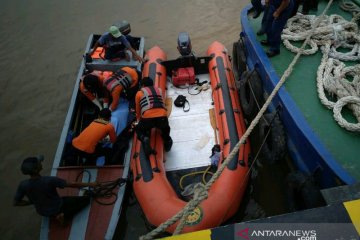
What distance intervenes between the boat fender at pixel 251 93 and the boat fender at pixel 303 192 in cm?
133

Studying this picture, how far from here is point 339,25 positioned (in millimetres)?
4418

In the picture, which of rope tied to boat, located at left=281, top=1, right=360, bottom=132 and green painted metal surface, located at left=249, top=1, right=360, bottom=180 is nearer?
green painted metal surface, located at left=249, top=1, right=360, bottom=180

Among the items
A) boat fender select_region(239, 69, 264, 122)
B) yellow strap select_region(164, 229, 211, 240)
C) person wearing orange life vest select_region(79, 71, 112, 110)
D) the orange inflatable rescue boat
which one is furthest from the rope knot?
person wearing orange life vest select_region(79, 71, 112, 110)

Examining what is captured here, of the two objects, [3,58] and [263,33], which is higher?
[263,33]

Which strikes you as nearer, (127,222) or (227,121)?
(127,222)

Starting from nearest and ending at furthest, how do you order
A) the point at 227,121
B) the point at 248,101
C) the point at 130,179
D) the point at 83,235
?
the point at 83,235, the point at 130,179, the point at 227,121, the point at 248,101

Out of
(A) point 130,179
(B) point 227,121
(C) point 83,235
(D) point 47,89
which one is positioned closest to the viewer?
(C) point 83,235

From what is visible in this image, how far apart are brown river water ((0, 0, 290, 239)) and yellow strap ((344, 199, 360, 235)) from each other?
383cm

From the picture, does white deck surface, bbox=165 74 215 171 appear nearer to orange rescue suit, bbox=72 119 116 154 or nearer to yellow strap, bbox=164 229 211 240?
orange rescue suit, bbox=72 119 116 154

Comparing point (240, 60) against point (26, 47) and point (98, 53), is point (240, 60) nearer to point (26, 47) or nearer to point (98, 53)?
point (98, 53)

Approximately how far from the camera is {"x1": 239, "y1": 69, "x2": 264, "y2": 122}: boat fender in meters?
4.40

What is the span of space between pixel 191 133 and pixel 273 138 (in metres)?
1.31

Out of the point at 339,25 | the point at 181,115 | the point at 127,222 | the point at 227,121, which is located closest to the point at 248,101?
the point at 227,121

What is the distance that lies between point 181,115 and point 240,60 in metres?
1.64
